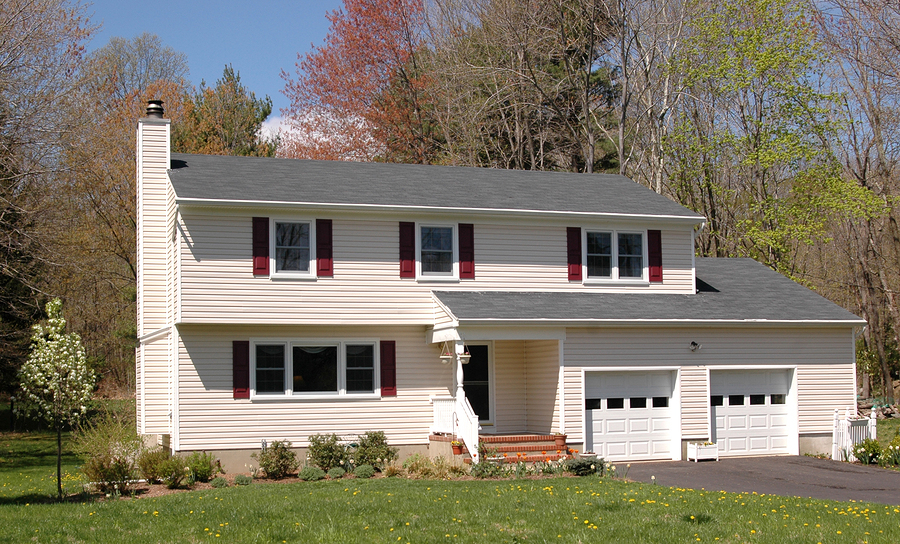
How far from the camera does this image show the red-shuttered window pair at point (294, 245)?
19.0 meters

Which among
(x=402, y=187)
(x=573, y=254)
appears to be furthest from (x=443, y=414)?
(x=402, y=187)

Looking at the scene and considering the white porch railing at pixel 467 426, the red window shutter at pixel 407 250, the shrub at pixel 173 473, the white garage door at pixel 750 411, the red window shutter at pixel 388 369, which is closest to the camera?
the shrub at pixel 173 473

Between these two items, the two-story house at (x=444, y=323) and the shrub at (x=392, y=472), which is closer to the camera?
the shrub at (x=392, y=472)

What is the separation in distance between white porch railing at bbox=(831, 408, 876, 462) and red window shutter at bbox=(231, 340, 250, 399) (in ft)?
45.6

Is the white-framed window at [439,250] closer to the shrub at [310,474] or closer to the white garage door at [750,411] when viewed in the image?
the shrub at [310,474]

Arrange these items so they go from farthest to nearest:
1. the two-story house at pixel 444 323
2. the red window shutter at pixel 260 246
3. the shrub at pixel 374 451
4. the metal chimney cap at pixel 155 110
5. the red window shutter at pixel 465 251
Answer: the metal chimney cap at pixel 155 110 < the red window shutter at pixel 465 251 < the red window shutter at pixel 260 246 < the two-story house at pixel 444 323 < the shrub at pixel 374 451

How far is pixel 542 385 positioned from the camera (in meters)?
20.0

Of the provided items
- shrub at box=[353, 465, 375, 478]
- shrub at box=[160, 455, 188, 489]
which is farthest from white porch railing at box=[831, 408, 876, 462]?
shrub at box=[160, 455, 188, 489]

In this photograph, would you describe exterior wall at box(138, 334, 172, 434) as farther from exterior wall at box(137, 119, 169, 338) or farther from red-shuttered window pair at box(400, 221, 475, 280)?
red-shuttered window pair at box(400, 221, 475, 280)

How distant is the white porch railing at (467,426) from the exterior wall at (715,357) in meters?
2.46

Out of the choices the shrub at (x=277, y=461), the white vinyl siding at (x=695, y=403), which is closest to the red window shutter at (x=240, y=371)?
the shrub at (x=277, y=461)

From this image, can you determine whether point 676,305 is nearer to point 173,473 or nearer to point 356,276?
point 356,276

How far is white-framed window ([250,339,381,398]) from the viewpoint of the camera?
19.0 meters

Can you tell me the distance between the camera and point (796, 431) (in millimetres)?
21109
